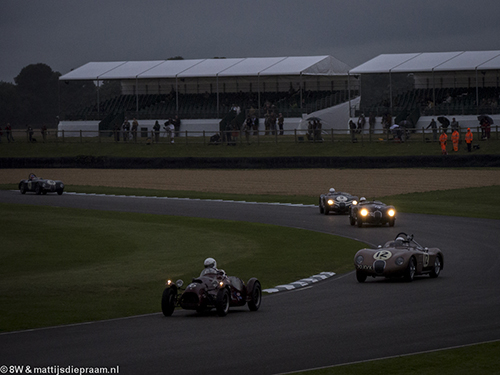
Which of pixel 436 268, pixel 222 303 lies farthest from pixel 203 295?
pixel 436 268

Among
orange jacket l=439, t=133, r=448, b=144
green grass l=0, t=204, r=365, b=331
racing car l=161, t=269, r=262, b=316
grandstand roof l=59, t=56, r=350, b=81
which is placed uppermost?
grandstand roof l=59, t=56, r=350, b=81

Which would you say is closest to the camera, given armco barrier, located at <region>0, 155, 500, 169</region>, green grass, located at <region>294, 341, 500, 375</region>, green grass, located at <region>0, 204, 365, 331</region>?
green grass, located at <region>294, 341, 500, 375</region>

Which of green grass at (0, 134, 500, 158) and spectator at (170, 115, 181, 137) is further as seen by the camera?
spectator at (170, 115, 181, 137)

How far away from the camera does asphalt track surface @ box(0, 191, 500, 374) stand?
353 inches

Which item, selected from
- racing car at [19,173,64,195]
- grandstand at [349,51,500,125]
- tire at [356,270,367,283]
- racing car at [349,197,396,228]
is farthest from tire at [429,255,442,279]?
grandstand at [349,51,500,125]

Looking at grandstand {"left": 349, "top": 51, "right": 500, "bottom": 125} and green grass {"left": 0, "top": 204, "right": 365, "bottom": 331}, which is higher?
A: grandstand {"left": 349, "top": 51, "right": 500, "bottom": 125}

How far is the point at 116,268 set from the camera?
17.5m

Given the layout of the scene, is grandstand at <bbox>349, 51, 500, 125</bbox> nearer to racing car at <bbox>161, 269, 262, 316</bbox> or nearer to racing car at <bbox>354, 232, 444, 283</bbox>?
racing car at <bbox>354, 232, 444, 283</bbox>

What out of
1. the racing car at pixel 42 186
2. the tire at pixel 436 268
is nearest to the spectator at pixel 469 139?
the racing car at pixel 42 186

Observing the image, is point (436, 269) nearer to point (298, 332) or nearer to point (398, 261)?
point (398, 261)

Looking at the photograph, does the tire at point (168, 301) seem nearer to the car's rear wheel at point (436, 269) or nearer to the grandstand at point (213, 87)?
the car's rear wheel at point (436, 269)

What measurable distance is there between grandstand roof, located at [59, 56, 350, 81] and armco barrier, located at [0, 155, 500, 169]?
13415mm

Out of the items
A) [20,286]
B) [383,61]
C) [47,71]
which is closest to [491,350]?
[20,286]

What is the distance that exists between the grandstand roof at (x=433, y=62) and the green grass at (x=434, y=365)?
166ft
